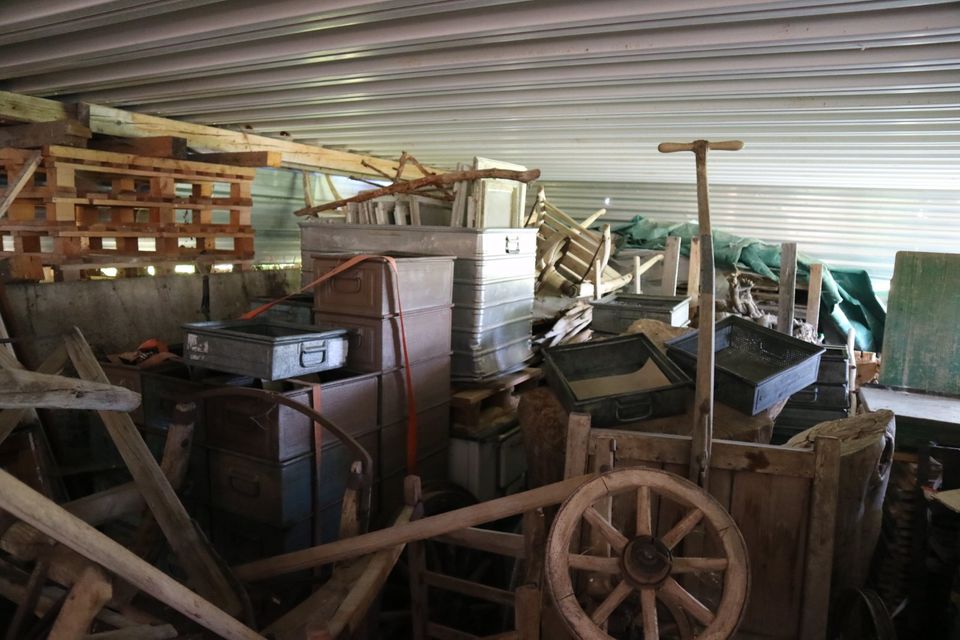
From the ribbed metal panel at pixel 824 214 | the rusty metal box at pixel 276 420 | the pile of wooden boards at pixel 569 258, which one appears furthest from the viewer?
the ribbed metal panel at pixel 824 214

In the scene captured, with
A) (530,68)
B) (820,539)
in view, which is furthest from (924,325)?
(530,68)

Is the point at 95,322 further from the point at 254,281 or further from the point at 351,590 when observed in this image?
the point at 351,590

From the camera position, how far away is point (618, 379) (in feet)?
13.7

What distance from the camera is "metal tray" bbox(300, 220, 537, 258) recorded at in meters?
4.86

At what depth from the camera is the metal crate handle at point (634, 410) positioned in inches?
136

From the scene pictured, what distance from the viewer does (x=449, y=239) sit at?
4930mm

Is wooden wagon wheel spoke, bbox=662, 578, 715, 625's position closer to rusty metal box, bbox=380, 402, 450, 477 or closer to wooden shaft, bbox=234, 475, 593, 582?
wooden shaft, bbox=234, 475, 593, 582

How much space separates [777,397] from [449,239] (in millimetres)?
2603

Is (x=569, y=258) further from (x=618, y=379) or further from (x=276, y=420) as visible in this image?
(x=276, y=420)

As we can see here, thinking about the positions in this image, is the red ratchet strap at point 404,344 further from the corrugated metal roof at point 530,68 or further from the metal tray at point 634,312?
the metal tray at point 634,312

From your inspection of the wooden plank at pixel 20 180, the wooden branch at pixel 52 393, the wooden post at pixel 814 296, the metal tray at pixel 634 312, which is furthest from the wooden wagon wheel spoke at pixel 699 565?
the wooden post at pixel 814 296

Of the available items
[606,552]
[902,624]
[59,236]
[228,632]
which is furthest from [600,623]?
[59,236]

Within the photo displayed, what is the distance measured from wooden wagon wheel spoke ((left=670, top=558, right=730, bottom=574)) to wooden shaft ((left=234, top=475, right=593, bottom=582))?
18.4 inches

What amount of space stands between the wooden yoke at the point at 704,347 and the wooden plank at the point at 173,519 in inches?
75.8
